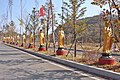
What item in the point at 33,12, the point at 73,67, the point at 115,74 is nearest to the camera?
the point at 115,74

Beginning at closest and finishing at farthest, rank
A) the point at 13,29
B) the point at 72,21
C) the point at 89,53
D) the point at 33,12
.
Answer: the point at 89,53
the point at 72,21
the point at 33,12
the point at 13,29

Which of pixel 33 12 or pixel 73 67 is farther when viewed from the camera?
pixel 33 12

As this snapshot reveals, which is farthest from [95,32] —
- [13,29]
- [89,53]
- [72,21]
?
[89,53]

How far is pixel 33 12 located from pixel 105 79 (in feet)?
98.6

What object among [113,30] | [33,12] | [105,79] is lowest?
[105,79]

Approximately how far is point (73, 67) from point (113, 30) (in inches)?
103

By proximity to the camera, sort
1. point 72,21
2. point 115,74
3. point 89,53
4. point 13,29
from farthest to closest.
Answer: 1. point 13,29
2. point 72,21
3. point 89,53
4. point 115,74

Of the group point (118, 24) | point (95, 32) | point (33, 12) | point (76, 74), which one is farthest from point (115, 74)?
point (95, 32)

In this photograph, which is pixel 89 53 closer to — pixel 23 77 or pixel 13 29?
pixel 23 77

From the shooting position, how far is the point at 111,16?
1238 cm

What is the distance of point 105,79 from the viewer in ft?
31.8

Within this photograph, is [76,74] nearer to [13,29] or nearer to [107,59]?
[107,59]

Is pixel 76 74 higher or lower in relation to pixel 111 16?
lower

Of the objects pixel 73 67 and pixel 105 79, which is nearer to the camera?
pixel 105 79
